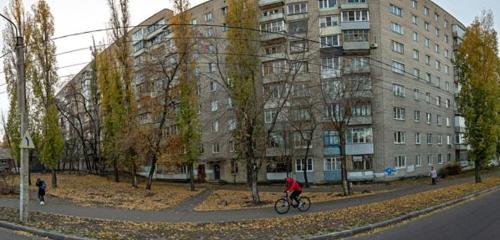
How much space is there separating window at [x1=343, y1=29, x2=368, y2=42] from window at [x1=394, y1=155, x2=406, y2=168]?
42.5 ft

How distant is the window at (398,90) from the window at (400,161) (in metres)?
6.84

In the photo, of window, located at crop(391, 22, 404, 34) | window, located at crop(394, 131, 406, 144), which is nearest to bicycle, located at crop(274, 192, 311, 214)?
window, located at crop(394, 131, 406, 144)

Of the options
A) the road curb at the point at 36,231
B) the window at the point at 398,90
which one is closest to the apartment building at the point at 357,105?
the window at the point at 398,90

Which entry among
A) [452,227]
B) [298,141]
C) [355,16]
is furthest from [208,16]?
[452,227]

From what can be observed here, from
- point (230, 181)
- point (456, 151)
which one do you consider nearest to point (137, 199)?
point (230, 181)

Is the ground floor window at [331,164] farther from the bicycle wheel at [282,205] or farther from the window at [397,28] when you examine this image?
the bicycle wheel at [282,205]

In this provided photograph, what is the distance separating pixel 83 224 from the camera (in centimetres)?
1366

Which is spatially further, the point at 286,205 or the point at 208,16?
the point at 208,16

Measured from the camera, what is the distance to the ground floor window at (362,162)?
43.5 m

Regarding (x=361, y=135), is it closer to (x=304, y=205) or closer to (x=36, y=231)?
(x=304, y=205)

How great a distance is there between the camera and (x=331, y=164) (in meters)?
44.6

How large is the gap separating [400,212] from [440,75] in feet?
157

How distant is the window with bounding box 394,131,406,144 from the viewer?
45.7m

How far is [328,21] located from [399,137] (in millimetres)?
14709
